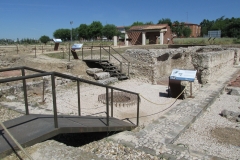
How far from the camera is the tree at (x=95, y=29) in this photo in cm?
6738

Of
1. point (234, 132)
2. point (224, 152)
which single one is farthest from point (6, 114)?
point (234, 132)

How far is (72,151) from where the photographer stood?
3.20 meters

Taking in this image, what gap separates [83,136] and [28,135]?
2.11 m

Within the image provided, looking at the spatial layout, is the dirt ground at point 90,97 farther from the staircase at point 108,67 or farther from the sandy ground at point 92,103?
the staircase at point 108,67

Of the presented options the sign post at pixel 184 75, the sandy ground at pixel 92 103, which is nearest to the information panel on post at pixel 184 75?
the sign post at pixel 184 75

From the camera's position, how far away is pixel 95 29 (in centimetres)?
6712

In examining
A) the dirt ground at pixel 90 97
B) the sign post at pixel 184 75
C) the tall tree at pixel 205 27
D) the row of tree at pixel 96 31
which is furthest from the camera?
the tall tree at pixel 205 27

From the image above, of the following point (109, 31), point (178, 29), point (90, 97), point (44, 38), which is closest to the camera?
point (90, 97)

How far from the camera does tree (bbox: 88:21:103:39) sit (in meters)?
67.4

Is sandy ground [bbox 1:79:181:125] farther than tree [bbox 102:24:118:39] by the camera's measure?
No

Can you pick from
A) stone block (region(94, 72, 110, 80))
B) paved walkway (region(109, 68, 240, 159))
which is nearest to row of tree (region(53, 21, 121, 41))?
stone block (region(94, 72, 110, 80))

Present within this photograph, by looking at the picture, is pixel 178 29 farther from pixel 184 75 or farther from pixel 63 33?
pixel 184 75

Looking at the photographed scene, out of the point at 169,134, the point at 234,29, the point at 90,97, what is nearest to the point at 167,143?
the point at 169,134

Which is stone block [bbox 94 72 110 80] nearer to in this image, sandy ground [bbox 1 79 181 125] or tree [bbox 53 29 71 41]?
sandy ground [bbox 1 79 181 125]
